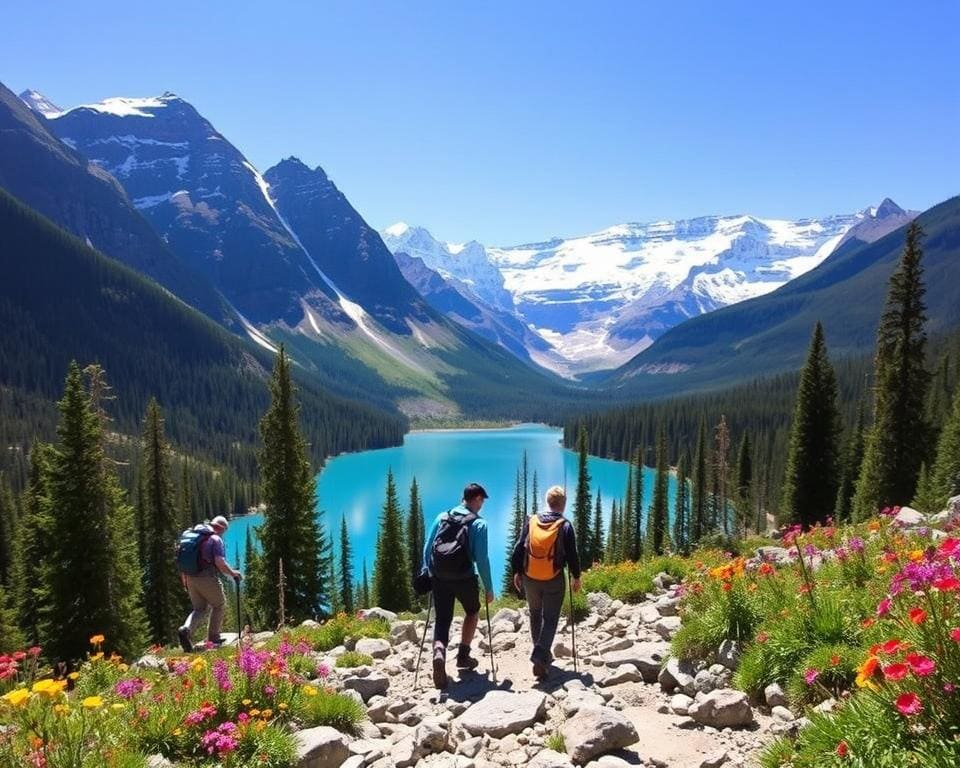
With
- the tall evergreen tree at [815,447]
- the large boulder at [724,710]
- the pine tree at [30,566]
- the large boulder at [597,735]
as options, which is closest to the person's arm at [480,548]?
the large boulder at [597,735]

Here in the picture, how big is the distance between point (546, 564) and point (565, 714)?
213cm

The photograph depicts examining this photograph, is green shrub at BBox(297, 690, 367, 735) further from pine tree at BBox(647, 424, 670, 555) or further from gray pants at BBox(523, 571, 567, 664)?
pine tree at BBox(647, 424, 670, 555)

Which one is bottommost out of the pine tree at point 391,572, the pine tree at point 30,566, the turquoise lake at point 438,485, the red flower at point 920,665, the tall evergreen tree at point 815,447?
the turquoise lake at point 438,485

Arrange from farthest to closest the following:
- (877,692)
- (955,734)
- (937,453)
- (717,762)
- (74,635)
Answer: (937,453)
(74,635)
(717,762)
(877,692)
(955,734)

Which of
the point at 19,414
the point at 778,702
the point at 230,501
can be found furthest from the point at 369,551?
the point at 19,414

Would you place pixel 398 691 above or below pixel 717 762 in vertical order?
below

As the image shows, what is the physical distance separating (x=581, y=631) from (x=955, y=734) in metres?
8.04

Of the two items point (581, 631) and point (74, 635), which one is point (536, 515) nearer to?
point (581, 631)

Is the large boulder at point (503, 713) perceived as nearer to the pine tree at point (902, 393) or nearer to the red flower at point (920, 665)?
the red flower at point (920, 665)

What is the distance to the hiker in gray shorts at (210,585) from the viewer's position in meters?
12.5

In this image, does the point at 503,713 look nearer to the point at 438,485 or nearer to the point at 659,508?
the point at 659,508

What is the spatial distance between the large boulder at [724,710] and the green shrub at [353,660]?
5292mm

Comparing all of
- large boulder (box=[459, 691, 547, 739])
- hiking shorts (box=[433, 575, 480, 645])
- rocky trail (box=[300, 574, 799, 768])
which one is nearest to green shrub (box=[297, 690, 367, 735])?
rocky trail (box=[300, 574, 799, 768])

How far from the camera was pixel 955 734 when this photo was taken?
3.71 metres
